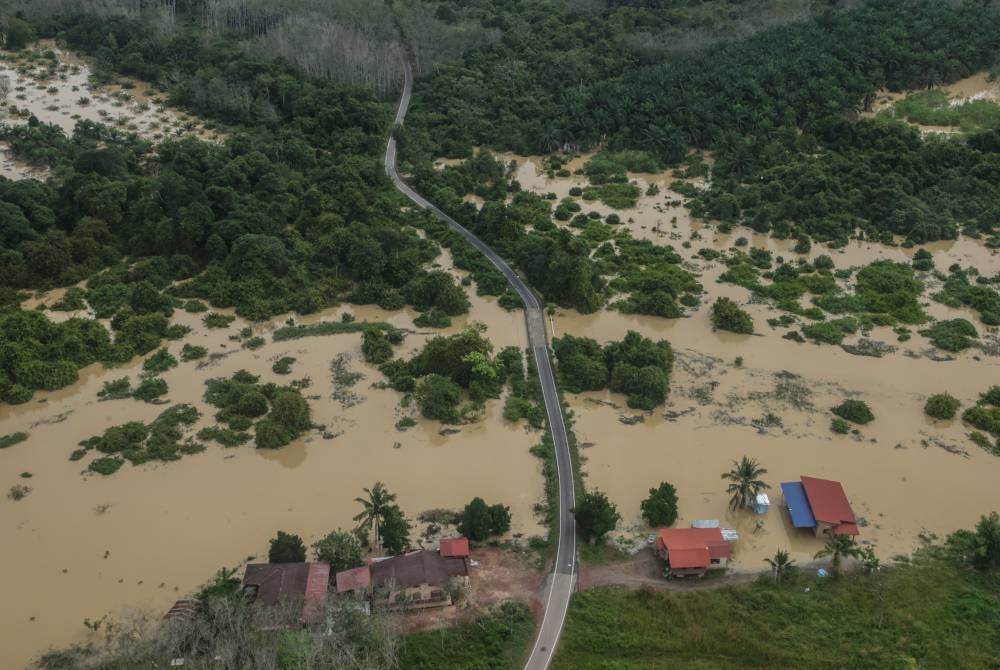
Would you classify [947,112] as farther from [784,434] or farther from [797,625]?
[797,625]

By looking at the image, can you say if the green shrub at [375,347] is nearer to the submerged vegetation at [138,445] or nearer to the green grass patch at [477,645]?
the submerged vegetation at [138,445]

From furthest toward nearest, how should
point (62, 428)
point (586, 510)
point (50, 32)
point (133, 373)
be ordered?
point (50, 32) → point (133, 373) → point (62, 428) → point (586, 510)

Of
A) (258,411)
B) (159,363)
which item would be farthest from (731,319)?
(159,363)

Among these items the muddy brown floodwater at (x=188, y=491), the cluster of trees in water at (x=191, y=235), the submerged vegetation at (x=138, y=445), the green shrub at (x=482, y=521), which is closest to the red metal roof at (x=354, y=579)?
the muddy brown floodwater at (x=188, y=491)

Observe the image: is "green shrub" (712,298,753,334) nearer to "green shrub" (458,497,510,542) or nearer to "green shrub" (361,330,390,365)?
"green shrub" (361,330,390,365)

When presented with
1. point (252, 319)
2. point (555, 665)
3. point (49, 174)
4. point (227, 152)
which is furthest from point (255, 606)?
point (49, 174)

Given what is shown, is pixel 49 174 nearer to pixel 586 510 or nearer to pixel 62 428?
pixel 62 428

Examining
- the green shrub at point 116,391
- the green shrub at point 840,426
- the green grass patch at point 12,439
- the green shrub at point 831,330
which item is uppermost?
the green shrub at point 116,391
